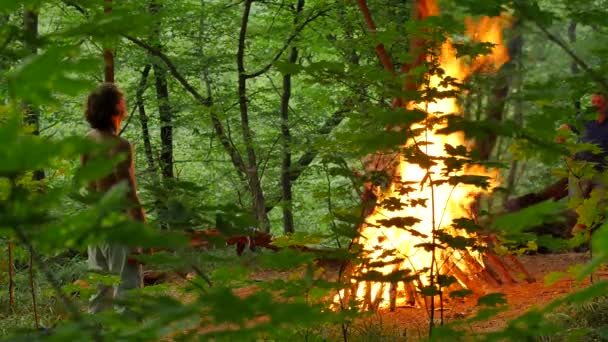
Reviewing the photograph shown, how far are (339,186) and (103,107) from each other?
5.01ft

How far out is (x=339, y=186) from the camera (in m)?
3.67

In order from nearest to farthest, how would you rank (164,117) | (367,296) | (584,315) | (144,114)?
(584,315) < (367,296) < (164,117) < (144,114)

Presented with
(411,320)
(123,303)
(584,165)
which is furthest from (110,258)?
(584,165)

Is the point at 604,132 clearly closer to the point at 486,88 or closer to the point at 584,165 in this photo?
the point at 584,165

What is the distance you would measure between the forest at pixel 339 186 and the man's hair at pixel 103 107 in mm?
10

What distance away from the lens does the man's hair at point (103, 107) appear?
4.26 metres

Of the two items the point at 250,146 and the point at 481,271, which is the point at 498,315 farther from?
the point at 250,146

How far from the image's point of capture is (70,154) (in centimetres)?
103

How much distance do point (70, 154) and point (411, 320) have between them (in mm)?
4845

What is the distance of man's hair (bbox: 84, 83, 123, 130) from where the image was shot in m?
4.26

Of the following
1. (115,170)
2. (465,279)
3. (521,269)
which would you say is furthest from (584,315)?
(115,170)

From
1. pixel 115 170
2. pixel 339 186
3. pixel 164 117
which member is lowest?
pixel 339 186

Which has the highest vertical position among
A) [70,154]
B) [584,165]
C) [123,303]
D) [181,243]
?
[584,165]

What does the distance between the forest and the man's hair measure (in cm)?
1
